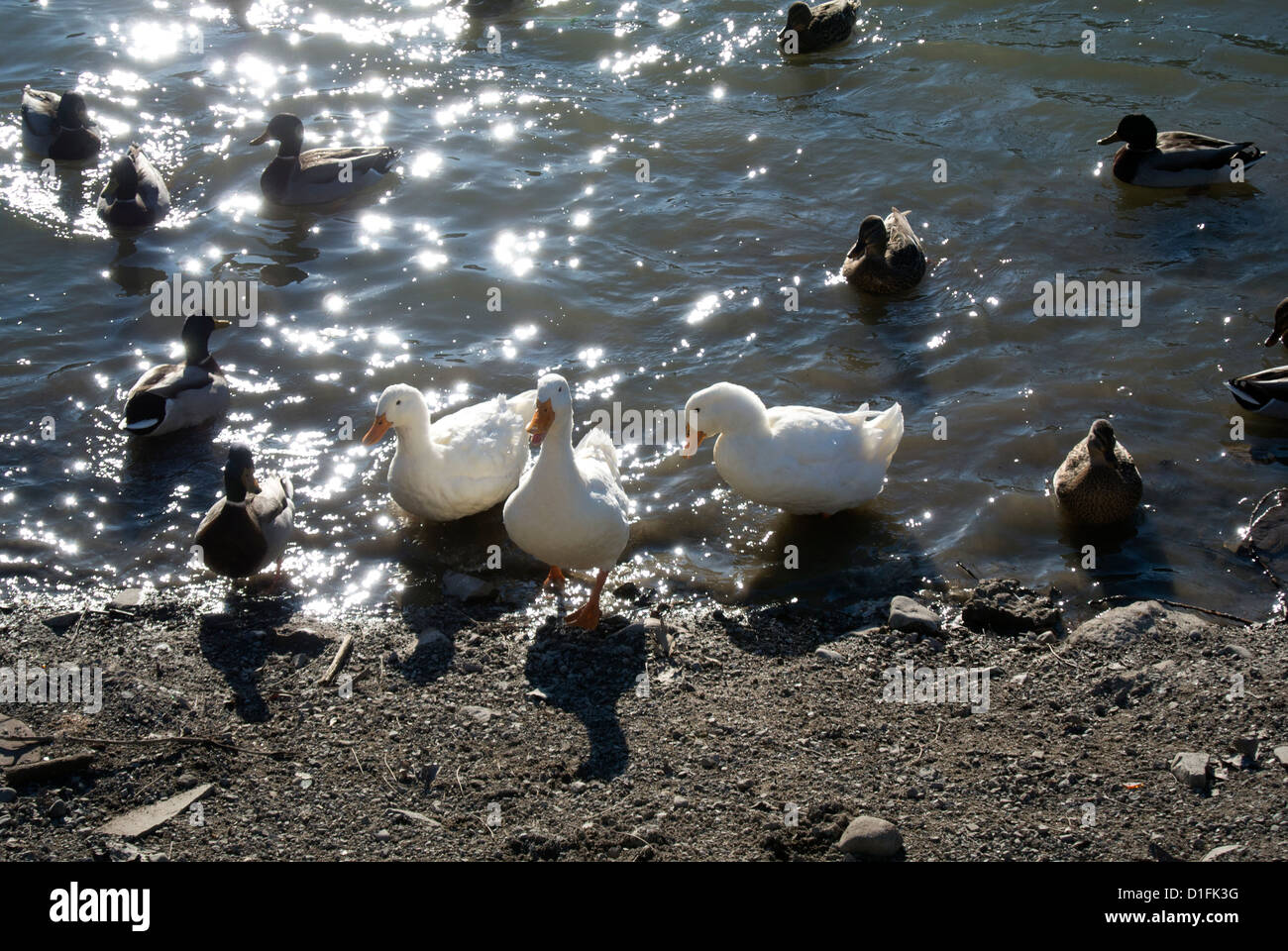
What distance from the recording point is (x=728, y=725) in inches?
218

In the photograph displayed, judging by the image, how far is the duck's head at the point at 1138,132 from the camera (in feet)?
38.8

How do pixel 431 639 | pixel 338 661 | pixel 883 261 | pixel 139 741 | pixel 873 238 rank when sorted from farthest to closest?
pixel 873 238
pixel 883 261
pixel 431 639
pixel 338 661
pixel 139 741

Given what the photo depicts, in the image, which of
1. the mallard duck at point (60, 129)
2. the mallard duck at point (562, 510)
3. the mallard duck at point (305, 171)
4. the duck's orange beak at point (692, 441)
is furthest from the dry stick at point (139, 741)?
the mallard duck at point (60, 129)

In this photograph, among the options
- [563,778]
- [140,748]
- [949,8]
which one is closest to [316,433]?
[140,748]

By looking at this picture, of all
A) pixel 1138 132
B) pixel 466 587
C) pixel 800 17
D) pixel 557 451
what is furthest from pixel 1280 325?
pixel 800 17

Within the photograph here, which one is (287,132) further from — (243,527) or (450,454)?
(243,527)

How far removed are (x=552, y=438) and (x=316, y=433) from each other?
10.3ft

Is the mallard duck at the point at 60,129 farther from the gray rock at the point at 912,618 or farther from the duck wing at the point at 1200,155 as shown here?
the duck wing at the point at 1200,155

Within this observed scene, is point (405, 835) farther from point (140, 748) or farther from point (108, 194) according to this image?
point (108, 194)

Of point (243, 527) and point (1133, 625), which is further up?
point (243, 527)

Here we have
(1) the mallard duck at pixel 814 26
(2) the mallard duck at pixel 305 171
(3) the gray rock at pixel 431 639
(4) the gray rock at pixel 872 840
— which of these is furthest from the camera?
(1) the mallard duck at pixel 814 26

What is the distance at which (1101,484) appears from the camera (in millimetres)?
7363

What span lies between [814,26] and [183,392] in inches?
396

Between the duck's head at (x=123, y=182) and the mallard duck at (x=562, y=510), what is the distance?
293 inches
